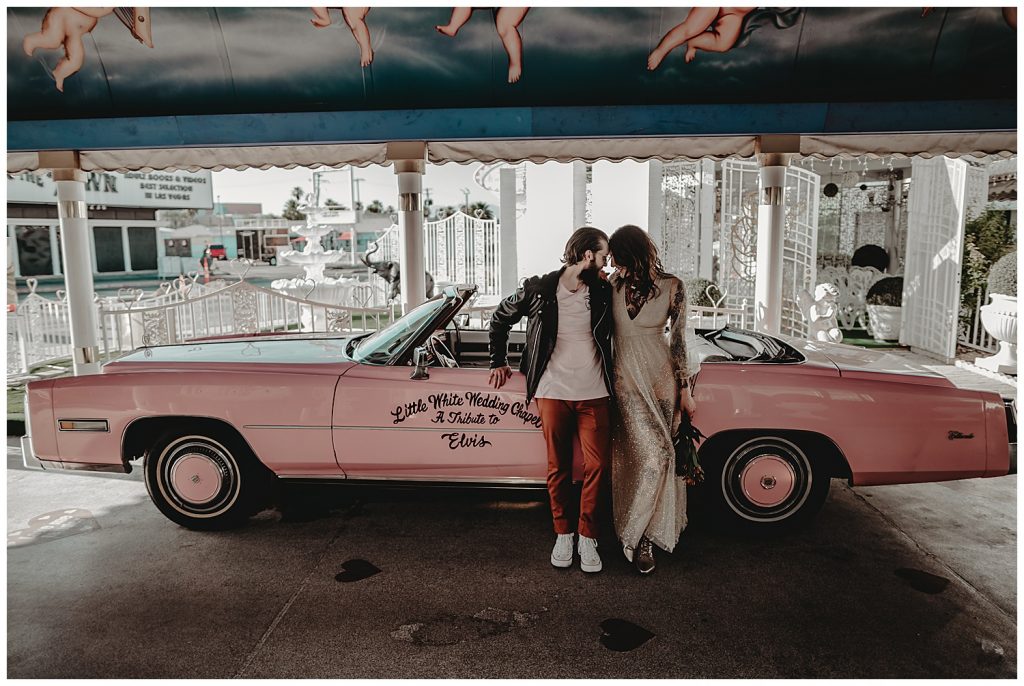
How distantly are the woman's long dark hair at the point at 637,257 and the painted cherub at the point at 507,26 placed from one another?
10.3 feet

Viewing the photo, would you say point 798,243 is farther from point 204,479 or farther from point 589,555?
point 204,479

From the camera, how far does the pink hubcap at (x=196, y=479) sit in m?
4.15

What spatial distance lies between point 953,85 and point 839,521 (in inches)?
162

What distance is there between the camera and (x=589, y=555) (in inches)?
144

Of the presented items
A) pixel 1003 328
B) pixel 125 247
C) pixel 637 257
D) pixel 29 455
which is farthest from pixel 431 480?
pixel 125 247

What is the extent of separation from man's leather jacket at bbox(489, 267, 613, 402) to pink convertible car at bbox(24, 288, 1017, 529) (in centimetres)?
34

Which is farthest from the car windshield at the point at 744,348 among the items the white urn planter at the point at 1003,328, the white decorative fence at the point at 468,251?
the white decorative fence at the point at 468,251

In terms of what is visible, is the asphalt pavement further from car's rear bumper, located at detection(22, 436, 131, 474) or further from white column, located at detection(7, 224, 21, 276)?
white column, located at detection(7, 224, 21, 276)

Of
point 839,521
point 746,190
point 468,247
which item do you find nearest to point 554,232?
point 468,247

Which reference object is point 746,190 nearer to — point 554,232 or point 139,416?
point 554,232

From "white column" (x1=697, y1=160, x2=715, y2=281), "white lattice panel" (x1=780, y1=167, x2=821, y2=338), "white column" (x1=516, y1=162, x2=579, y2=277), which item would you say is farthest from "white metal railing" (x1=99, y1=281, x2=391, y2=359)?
"white lattice panel" (x1=780, y1=167, x2=821, y2=338)

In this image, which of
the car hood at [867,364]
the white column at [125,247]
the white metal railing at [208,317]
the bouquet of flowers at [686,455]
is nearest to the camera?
the bouquet of flowers at [686,455]

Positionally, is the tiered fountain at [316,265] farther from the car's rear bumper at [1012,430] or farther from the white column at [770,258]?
the car's rear bumper at [1012,430]

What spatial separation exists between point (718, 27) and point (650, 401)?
149 inches
